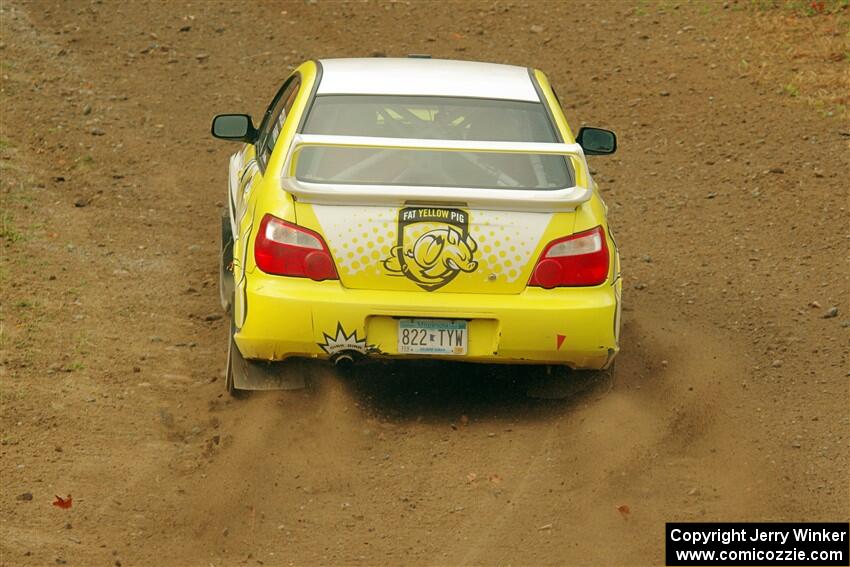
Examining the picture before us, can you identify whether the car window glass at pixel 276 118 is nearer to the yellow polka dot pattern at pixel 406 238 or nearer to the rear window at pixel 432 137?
the rear window at pixel 432 137

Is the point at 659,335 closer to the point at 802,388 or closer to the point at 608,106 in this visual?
the point at 802,388

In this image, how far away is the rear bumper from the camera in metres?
6.64

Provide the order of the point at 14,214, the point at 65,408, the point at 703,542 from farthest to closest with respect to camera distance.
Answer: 1. the point at 14,214
2. the point at 65,408
3. the point at 703,542

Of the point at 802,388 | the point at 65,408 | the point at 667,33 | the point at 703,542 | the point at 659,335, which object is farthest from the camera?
the point at 667,33

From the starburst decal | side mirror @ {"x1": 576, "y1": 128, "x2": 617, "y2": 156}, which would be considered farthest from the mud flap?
side mirror @ {"x1": 576, "y1": 128, "x2": 617, "y2": 156}

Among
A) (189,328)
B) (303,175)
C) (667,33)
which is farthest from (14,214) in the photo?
(667,33)

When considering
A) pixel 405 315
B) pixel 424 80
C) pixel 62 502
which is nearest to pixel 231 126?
pixel 424 80

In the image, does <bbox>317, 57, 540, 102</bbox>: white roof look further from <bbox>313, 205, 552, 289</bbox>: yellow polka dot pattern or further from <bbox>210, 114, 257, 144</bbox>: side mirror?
<bbox>313, 205, 552, 289</bbox>: yellow polka dot pattern

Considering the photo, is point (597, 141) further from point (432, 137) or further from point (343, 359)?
point (343, 359)

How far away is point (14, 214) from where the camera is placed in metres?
10.6

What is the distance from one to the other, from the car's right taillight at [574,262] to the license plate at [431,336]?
394 millimetres

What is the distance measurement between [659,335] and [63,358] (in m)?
3.32

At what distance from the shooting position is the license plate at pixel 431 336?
22.0 ft

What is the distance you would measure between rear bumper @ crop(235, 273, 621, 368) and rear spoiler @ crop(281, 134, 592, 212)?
387 millimetres
